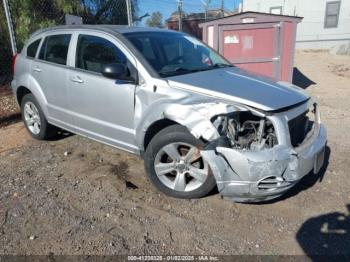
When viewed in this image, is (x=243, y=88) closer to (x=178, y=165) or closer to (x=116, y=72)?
(x=178, y=165)

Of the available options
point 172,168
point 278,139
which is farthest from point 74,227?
point 278,139

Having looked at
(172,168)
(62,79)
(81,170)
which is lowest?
(81,170)

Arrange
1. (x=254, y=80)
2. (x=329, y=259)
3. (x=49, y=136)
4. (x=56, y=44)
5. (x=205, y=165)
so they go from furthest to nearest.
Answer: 1. (x=49, y=136)
2. (x=56, y=44)
3. (x=254, y=80)
4. (x=205, y=165)
5. (x=329, y=259)

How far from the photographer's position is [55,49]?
4789 mm

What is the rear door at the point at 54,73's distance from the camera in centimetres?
456

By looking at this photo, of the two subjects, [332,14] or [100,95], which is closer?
[100,95]

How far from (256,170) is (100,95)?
2.08 meters

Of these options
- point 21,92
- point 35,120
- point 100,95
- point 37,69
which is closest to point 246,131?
point 100,95

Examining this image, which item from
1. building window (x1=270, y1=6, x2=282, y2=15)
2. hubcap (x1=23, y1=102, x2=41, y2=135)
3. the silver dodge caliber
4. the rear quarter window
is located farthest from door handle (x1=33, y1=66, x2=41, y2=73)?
building window (x1=270, y1=6, x2=282, y2=15)

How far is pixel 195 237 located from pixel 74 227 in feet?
3.68

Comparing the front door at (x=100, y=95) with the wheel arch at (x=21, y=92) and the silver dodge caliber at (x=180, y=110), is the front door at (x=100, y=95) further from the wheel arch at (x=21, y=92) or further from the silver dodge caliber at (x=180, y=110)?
the wheel arch at (x=21, y=92)

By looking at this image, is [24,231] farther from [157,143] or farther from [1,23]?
[1,23]

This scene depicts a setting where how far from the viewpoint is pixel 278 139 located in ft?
9.93

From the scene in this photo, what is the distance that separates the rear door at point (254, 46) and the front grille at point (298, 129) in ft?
14.6
